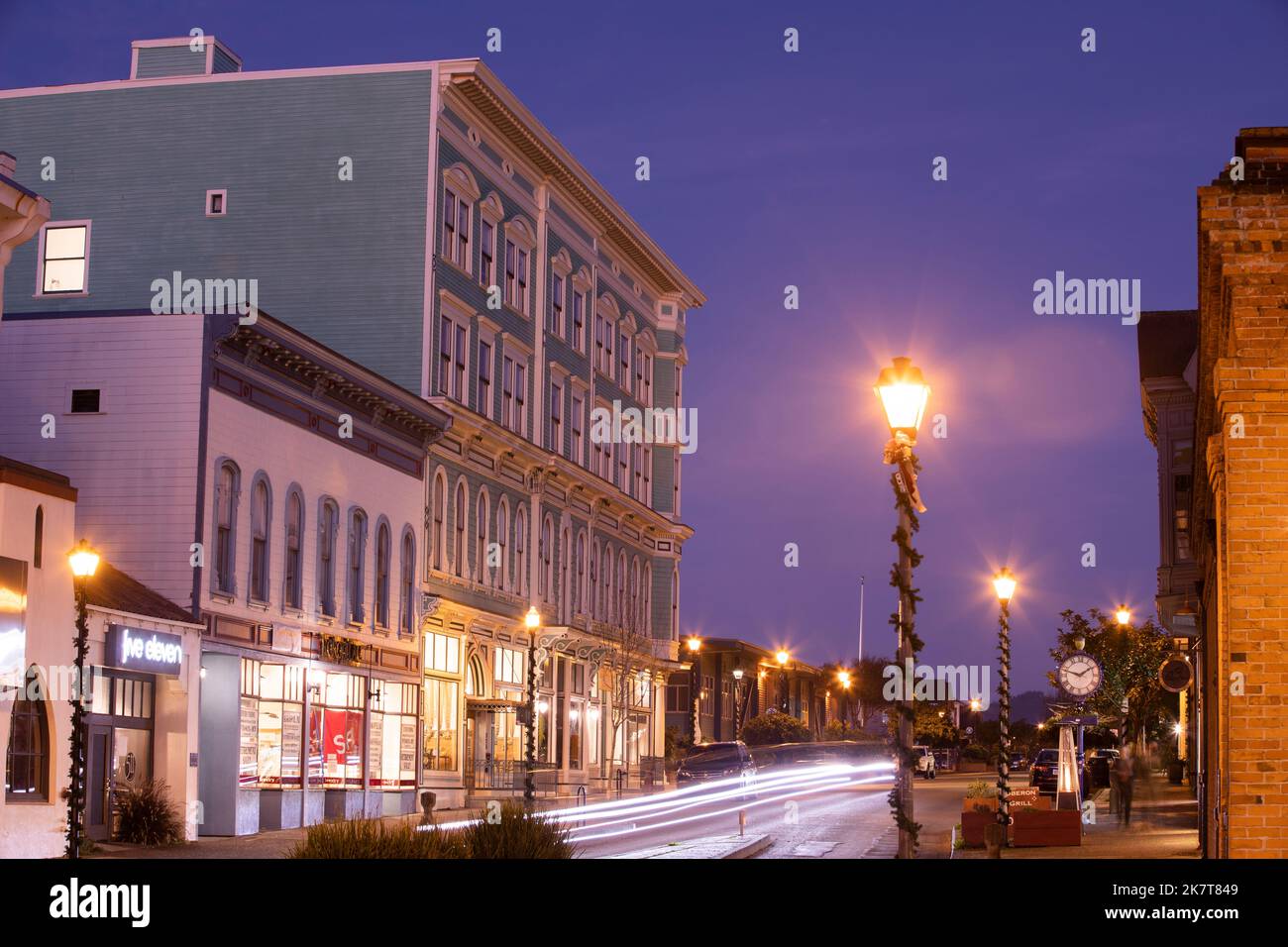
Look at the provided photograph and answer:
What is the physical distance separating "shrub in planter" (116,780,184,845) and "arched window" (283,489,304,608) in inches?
295

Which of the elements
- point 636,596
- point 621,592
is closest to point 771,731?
point 636,596

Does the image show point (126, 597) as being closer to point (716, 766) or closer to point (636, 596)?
point (716, 766)

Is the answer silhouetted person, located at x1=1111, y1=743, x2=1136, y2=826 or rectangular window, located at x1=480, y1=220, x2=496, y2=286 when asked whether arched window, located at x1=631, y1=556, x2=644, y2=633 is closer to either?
rectangular window, located at x1=480, y1=220, x2=496, y2=286

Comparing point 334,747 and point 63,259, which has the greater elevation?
point 63,259

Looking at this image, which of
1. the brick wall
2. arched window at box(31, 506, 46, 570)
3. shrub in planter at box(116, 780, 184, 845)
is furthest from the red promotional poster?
the brick wall

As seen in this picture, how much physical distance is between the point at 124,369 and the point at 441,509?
15106 millimetres

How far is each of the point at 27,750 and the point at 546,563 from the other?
31.0 metres

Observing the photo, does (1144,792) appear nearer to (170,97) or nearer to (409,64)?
(409,64)

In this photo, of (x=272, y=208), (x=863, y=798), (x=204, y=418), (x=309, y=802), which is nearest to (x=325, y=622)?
(x=309, y=802)

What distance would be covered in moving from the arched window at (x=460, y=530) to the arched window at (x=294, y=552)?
1057 centimetres

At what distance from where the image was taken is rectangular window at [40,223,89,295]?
4962 cm

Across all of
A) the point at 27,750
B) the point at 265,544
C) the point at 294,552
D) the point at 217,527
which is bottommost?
the point at 27,750

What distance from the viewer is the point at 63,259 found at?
5047 centimetres

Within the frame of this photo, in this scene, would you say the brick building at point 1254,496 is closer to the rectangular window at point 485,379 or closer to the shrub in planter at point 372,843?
the shrub in planter at point 372,843
